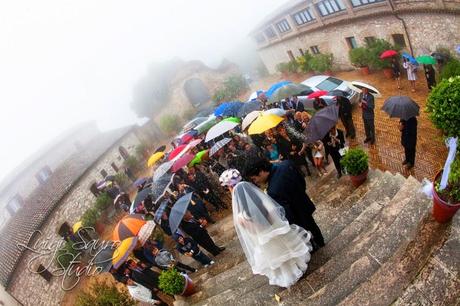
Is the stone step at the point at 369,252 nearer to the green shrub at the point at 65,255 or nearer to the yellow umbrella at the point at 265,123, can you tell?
the yellow umbrella at the point at 265,123

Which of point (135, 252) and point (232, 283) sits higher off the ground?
point (135, 252)

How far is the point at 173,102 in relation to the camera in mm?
34312

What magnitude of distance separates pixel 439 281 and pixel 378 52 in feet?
50.8

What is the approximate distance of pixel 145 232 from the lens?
8.23 m

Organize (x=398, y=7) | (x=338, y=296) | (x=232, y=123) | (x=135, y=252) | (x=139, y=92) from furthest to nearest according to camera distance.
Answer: (x=139, y=92)
(x=398, y=7)
(x=232, y=123)
(x=135, y=252)
(x=338, y=296)

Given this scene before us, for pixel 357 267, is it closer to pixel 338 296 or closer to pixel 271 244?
pixel 338 296

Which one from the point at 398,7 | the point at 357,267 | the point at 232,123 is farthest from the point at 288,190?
the point at 398,7

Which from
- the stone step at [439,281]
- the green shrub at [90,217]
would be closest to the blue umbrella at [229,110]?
the green shrub at [90,217]

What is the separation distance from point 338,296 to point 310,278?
0.66 m

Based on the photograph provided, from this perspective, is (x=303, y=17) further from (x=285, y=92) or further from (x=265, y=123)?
(x=265, y=123)

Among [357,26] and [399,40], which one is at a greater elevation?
[357,26]

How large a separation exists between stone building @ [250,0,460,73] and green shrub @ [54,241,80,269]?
20399 millimetres

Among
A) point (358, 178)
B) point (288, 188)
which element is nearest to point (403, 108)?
point (358, 178)

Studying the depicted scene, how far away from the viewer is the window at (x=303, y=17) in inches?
902
